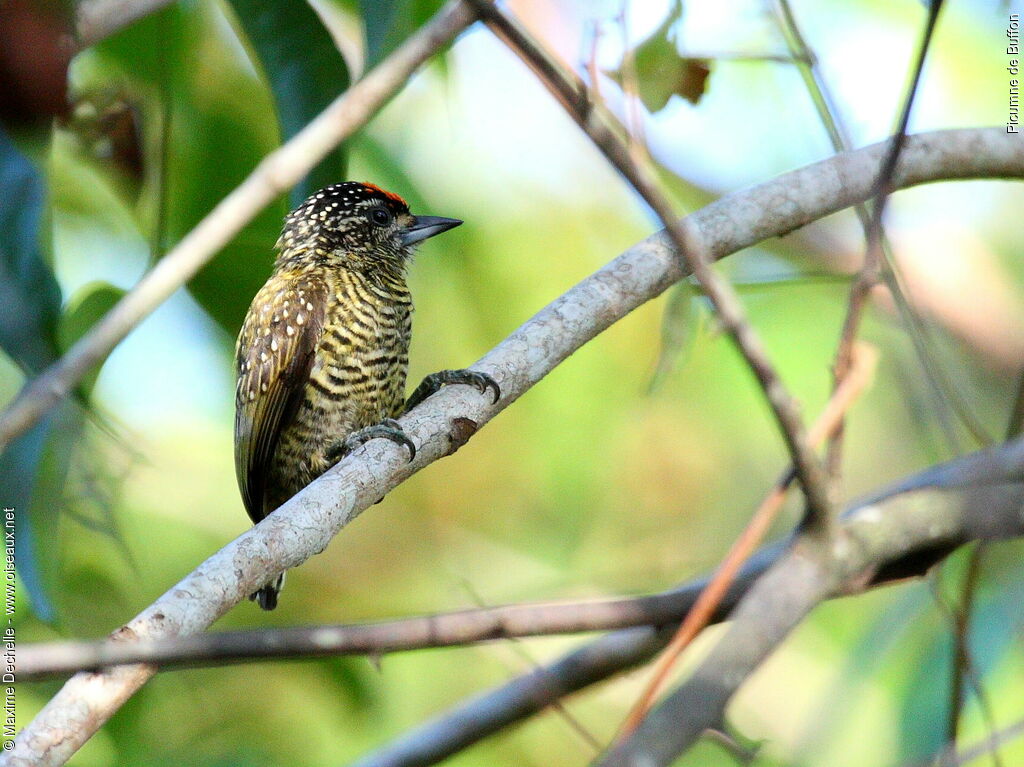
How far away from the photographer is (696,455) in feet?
21.3

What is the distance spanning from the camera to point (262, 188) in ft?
6.88

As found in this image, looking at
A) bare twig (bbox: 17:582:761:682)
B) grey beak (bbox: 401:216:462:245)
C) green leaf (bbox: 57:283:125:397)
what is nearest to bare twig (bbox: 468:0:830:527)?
bare twig (bbox: 17:582:761:682)

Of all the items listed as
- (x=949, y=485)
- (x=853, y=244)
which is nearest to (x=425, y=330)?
(x=853, y=244)

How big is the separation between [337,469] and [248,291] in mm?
1510

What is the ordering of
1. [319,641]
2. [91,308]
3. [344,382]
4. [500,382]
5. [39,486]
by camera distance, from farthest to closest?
[344,382]
[91,308]
[39,486]
[500,382]
[319,641]

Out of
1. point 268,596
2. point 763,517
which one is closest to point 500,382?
point 763,517

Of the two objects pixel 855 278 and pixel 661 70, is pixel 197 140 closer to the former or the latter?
pixel 661 70

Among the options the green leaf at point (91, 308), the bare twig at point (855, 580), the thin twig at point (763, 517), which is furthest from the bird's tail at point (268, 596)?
the thin twig at point (763, 517)

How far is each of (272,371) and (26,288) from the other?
934mm

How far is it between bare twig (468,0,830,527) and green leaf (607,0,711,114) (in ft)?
3.37

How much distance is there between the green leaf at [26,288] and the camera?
8.34 feet

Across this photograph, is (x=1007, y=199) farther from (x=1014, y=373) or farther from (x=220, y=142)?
(x=220, y=142)

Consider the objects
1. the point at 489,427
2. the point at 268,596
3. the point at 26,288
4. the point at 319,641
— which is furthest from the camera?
the point at 489,427

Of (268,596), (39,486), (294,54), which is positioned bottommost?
(268,596)
